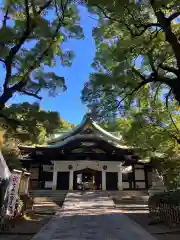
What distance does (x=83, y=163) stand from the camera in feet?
81.9

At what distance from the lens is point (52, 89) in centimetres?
1131

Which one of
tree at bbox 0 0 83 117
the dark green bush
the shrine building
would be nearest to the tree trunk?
tree at bbox 0 0 83 117

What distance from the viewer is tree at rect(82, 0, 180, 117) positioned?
379 inches

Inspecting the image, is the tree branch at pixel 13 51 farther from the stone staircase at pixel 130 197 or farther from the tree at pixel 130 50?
the stone staircase at pixel 130 197

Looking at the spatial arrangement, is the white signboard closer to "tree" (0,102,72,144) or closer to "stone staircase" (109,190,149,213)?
"tree" (0,102,72,144)

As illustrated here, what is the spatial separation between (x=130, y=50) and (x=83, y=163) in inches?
642

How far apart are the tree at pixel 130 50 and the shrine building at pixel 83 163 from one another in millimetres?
13430

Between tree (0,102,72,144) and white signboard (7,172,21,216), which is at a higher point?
tree (0,102,72,144)

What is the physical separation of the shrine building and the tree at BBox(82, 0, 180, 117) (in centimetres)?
1343

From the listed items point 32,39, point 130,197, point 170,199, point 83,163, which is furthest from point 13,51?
point 83,163

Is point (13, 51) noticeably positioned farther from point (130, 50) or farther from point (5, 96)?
point (130, 50)

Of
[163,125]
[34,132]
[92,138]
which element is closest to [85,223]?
[34,132]

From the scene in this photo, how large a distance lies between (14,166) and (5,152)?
3.71 ft

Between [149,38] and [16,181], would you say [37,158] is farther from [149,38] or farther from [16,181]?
[149,38]
